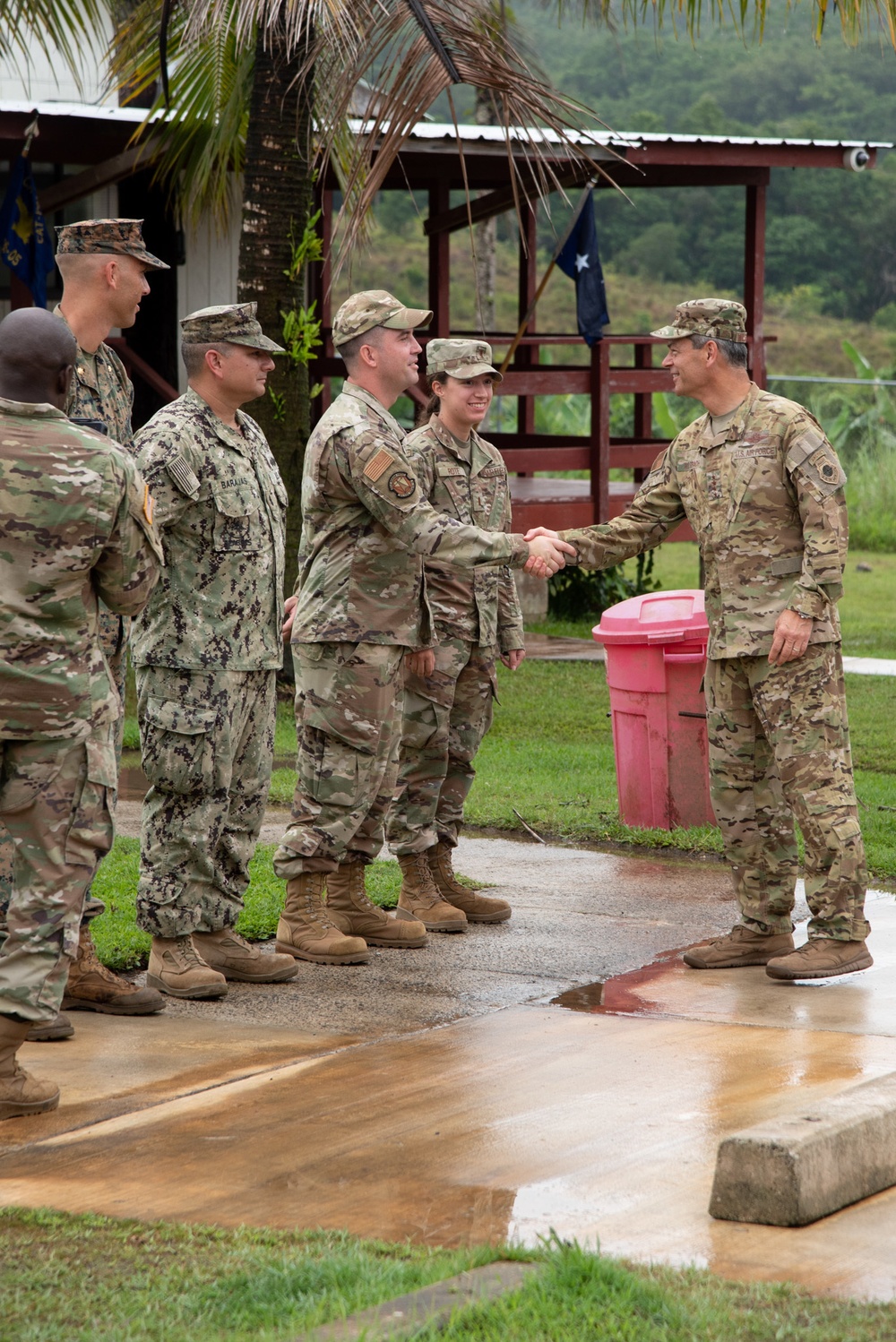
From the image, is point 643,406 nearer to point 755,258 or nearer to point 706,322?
point 755,258

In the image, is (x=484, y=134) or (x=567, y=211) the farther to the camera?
(x=567, y=211)

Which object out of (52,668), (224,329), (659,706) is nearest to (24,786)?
(52,668)

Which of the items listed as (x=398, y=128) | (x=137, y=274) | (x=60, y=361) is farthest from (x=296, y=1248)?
(x=398, y=128)

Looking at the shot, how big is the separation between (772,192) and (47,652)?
60019 millimetres

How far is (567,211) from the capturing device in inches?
613

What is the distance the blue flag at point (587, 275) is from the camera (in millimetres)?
14656

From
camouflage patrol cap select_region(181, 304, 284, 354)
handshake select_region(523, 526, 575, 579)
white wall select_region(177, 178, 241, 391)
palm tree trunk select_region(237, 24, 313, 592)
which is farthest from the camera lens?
white wall select_region(177, 178, 241, 391)

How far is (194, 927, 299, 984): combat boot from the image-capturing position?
5.65 m

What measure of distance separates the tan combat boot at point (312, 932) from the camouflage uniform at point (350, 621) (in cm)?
8

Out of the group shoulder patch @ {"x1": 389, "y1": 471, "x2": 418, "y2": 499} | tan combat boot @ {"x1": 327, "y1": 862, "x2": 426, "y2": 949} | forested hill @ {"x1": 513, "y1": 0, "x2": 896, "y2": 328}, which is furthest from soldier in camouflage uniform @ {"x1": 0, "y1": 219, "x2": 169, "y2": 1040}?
forested hill @ {"x1": 513, "y1": 0, "x2": 896, "y2": 328}

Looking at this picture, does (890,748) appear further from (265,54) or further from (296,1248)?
(296,1248)

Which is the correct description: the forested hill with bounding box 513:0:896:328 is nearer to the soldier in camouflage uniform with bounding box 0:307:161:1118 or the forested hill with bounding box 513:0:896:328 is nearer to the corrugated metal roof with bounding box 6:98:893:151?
the corrugated metal roof with bounding box 6:98:893:151

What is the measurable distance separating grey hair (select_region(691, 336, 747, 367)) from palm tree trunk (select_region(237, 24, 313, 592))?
5.21 meters

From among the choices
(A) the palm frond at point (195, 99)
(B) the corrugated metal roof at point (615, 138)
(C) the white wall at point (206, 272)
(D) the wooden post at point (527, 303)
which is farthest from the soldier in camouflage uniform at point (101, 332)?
(C) the white wall at point (206, 272)
